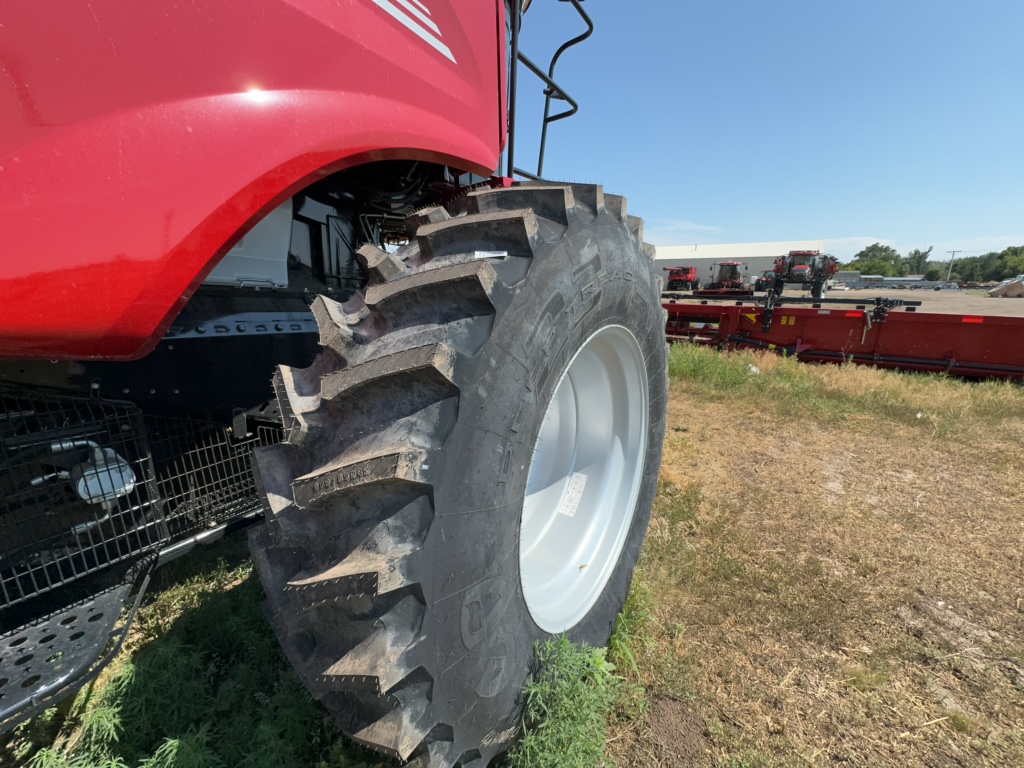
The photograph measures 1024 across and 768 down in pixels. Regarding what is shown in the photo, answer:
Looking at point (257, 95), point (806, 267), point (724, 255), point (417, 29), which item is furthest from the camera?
point (724, 255)

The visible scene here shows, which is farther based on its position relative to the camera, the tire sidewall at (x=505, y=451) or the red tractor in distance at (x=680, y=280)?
the red tractor in distance at (x=680, y=280)

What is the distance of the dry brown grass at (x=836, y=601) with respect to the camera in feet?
5.44

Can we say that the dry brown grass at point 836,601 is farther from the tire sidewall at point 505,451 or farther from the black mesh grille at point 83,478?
the black mesh grille at point 83,478

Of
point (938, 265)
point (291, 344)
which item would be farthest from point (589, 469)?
point (938, 265)

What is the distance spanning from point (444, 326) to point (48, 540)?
1150mm

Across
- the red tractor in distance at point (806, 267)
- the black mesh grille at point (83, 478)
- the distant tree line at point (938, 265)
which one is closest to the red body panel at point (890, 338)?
the black mesh grille at point (83, 478)

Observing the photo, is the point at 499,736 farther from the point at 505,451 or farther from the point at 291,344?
the point at 291,344

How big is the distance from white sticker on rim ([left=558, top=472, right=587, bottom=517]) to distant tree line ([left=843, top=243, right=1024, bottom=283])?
271ft

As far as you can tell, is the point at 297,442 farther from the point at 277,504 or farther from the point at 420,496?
the point at 420,496

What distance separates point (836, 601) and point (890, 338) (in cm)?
609

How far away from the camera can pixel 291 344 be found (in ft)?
5.44

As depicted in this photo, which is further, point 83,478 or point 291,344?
point 291,344

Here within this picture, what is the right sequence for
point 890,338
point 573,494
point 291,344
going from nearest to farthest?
point 291,344 < point 573,494 < point 890,338

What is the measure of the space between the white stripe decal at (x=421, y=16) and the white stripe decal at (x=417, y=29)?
2 centimetres
